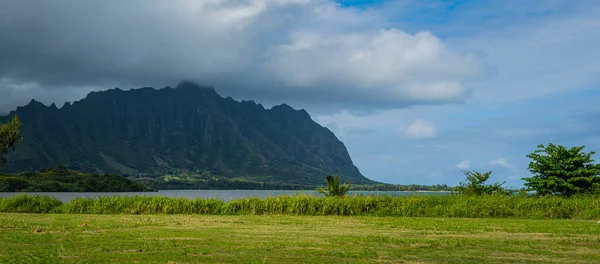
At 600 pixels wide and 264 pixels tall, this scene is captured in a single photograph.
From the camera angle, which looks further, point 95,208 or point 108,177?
point 108,177

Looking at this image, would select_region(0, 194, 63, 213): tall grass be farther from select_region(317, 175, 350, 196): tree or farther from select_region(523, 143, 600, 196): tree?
select_region(523, 143, 600, 196): tree

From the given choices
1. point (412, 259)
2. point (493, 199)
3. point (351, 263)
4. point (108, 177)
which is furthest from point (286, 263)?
point (108, 177)

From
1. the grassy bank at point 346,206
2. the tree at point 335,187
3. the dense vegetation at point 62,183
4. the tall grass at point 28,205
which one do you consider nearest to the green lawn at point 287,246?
the grassy bank at point 346,206

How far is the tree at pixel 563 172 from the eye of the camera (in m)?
39.0

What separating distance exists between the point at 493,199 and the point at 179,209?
20.4 metres

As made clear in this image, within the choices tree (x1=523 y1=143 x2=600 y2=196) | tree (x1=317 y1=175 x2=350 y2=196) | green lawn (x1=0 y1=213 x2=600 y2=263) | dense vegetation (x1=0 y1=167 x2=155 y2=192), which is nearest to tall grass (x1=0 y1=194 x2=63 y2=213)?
green lawn (x1=0 y1=213 x2=600 y2=263)

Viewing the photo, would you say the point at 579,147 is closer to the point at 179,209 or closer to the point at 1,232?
the point at 179,209

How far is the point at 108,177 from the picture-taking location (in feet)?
559

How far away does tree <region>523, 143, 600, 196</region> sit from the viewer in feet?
128

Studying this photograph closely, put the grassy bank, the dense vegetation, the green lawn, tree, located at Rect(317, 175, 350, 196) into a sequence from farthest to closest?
the dense vegetation
tree, located at Rect(317, 175, 350, 196)
the grassy bank
the green lawn

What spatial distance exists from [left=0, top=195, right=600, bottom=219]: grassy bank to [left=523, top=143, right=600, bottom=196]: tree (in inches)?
124

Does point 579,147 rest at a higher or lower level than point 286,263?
higher

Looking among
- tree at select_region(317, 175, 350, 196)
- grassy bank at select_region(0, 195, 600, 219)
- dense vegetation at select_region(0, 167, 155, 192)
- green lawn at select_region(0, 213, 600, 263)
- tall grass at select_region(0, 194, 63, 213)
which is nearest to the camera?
green lawn at select_region(0, 213, 600, 263)

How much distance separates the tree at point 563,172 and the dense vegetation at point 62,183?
4853 inches
